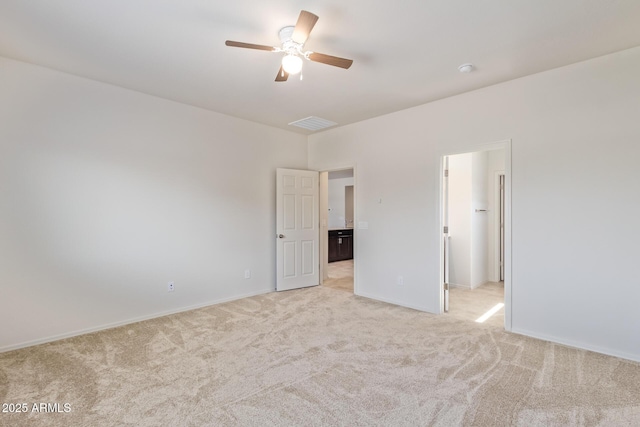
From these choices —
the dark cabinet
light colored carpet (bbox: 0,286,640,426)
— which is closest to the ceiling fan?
light colored carpet (bbox: 0,286,640,426)

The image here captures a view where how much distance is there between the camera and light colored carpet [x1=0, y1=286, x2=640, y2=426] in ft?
6.45

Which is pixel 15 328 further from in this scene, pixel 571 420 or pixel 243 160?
pixel 571 420

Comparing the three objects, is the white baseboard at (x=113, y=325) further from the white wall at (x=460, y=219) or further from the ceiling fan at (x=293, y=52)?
the white wall at (x=460, y=219)

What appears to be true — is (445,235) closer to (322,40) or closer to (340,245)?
(322,40)

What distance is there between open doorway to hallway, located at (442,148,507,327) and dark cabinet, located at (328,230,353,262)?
9.95ft

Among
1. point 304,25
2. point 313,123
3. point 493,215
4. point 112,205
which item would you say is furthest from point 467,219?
point 112,205

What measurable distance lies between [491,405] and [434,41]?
272 cm

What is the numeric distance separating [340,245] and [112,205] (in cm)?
540

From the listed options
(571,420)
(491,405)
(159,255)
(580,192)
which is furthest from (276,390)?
→ (580,192)

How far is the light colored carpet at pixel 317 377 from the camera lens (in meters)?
1.97

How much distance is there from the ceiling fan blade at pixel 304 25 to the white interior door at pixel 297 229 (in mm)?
2986

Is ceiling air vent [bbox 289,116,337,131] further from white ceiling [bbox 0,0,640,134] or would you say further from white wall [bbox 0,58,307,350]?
white ceiling [bbox 0,0,640,134]

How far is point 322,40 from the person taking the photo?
101 inches

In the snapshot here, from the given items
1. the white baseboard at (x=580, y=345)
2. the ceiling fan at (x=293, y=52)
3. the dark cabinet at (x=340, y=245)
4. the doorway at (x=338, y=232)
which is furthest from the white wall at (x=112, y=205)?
the white baseboard at (x=580, y=345)
